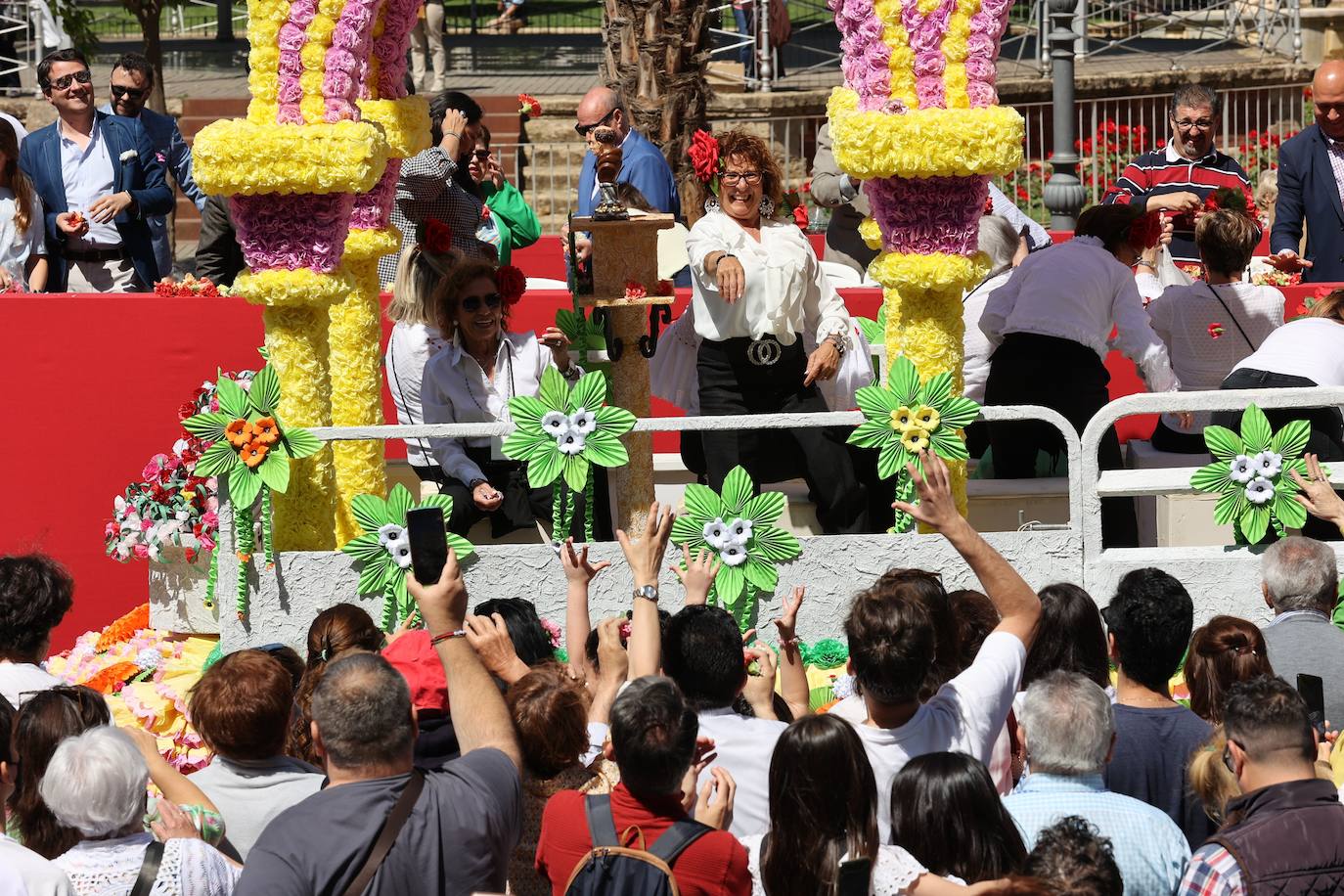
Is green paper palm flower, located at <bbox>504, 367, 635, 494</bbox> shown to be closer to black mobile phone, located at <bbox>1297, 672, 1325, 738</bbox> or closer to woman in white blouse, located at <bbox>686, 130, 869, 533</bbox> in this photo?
woman in white blouse, located at <bbox>686, 130, 869, 533</bbox>

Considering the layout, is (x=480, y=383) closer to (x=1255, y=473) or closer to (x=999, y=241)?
(x=999, y=241)

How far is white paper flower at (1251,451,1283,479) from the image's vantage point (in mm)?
6770

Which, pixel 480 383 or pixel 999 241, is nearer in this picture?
pixel 480 383

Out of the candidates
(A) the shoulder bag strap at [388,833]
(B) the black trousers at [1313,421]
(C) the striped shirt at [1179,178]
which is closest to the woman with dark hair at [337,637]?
(A) the shoulder bag strap at [388,833]

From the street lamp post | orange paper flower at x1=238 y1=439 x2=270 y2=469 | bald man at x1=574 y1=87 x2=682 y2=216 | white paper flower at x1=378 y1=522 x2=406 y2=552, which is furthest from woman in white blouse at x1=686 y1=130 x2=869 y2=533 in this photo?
the street lamp post

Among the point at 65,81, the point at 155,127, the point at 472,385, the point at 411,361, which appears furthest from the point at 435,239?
the point at 155,127

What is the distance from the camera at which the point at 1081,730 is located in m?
4.24

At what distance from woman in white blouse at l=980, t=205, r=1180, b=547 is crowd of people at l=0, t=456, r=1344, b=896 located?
2436 millimetres

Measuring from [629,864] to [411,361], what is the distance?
4.15 meters

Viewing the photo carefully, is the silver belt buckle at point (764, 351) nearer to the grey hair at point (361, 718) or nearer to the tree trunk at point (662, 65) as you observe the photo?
the grey hair at point (361, 718)

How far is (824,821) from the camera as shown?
3889mm

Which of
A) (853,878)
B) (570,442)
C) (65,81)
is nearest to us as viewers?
(853,878)

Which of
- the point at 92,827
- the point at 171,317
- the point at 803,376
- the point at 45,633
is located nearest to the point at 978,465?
the point at 803,376

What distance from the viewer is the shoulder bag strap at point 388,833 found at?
381 cm
